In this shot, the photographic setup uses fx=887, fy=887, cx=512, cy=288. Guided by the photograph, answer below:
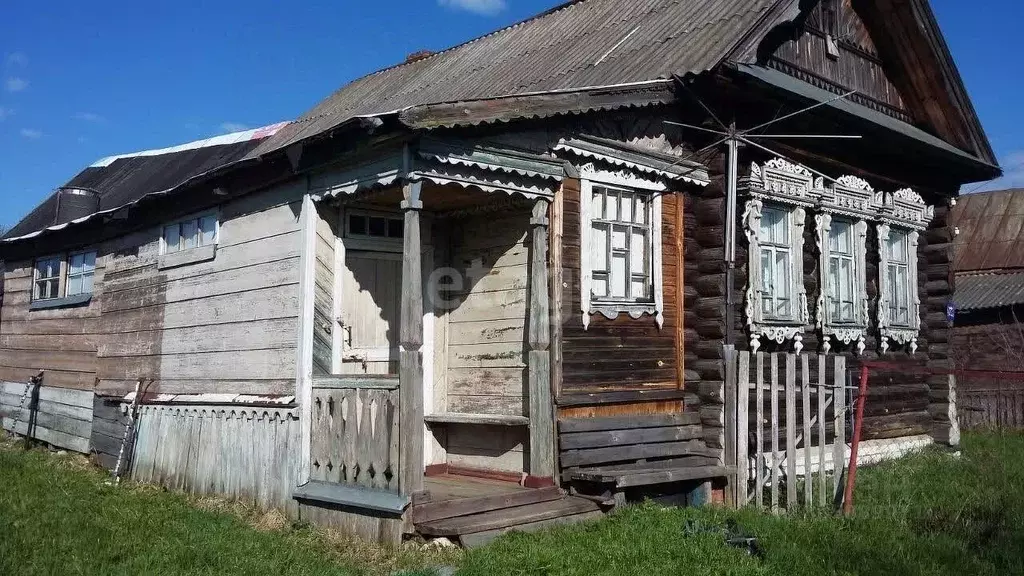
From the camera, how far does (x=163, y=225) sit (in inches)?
406

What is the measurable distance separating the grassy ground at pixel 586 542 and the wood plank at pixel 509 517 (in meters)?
0.20

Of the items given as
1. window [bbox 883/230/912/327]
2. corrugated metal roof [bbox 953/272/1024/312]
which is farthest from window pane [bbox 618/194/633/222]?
corrugated metal roof [bbox 953/272/1024/312]

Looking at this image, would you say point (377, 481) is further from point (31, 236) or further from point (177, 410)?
point (31, 236)

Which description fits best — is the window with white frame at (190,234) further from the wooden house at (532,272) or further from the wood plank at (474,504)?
the wood plank at (474,504)

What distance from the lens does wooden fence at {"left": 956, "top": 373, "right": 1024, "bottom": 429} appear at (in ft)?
50.3

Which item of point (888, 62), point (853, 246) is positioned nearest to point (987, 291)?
point (888, 62)

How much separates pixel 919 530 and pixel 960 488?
1.78 m

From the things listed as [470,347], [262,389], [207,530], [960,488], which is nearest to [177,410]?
[262,389]

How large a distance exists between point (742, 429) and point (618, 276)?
6.13ft

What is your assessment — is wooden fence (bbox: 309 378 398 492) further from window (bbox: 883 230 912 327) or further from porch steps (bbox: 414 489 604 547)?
window (bbox: 883 230 912 327)

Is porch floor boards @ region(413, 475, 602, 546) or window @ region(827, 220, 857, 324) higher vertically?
window @ region(827, 220, 857, 324)

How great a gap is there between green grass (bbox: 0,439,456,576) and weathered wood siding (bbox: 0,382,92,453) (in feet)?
9.66

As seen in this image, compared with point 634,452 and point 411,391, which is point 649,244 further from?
point 411,391

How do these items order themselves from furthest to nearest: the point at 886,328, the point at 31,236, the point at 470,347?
the point at 31,236 < the point at 886,328 < the point at 470,347
